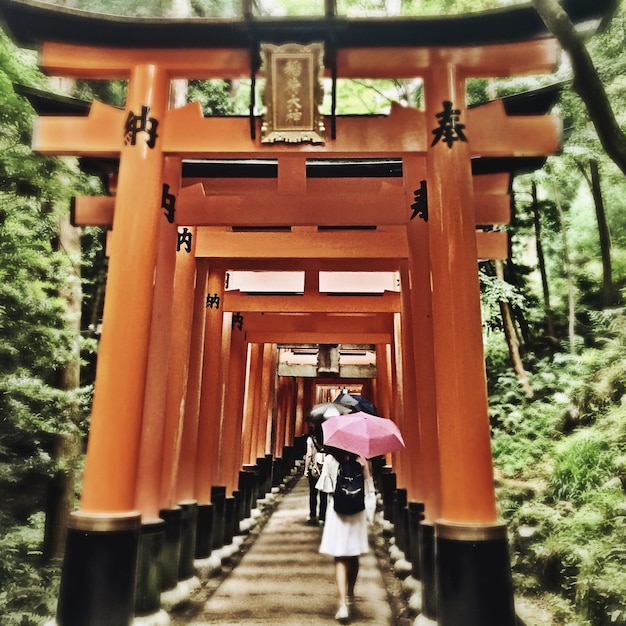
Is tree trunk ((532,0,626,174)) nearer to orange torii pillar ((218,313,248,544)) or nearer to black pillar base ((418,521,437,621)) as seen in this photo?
black pillar base ((418,521,437,621))

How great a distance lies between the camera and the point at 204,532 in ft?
25.8

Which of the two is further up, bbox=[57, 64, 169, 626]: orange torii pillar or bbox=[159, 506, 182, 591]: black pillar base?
bbox=[57, 64, 169, 626]: orange torii pillar

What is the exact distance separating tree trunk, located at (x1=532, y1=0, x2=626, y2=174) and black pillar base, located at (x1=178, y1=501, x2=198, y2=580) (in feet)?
20.2

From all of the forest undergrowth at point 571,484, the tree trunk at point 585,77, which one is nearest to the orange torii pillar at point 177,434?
the forest undergrowth at point 571,484

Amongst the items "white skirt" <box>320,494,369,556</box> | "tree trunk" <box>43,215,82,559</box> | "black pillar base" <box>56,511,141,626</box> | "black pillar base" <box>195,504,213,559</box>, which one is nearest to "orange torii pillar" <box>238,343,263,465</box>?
"tree trunk" <box>43,215,82,559</box>

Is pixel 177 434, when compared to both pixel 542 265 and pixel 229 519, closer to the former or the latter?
pixel 229 519

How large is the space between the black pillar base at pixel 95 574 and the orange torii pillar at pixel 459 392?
2659mm

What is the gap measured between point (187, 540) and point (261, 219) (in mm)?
4247

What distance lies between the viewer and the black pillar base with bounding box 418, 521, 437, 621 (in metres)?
5.13

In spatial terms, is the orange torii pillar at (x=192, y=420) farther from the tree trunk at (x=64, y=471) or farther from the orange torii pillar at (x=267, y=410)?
the orange torii pillar at (x=267, y=410)

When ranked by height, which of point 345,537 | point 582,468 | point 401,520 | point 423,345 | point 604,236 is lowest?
point 401,520

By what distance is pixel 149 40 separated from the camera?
524cm

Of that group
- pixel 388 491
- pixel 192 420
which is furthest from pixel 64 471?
pixel 388 491

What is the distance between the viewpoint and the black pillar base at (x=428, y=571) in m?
5.13
